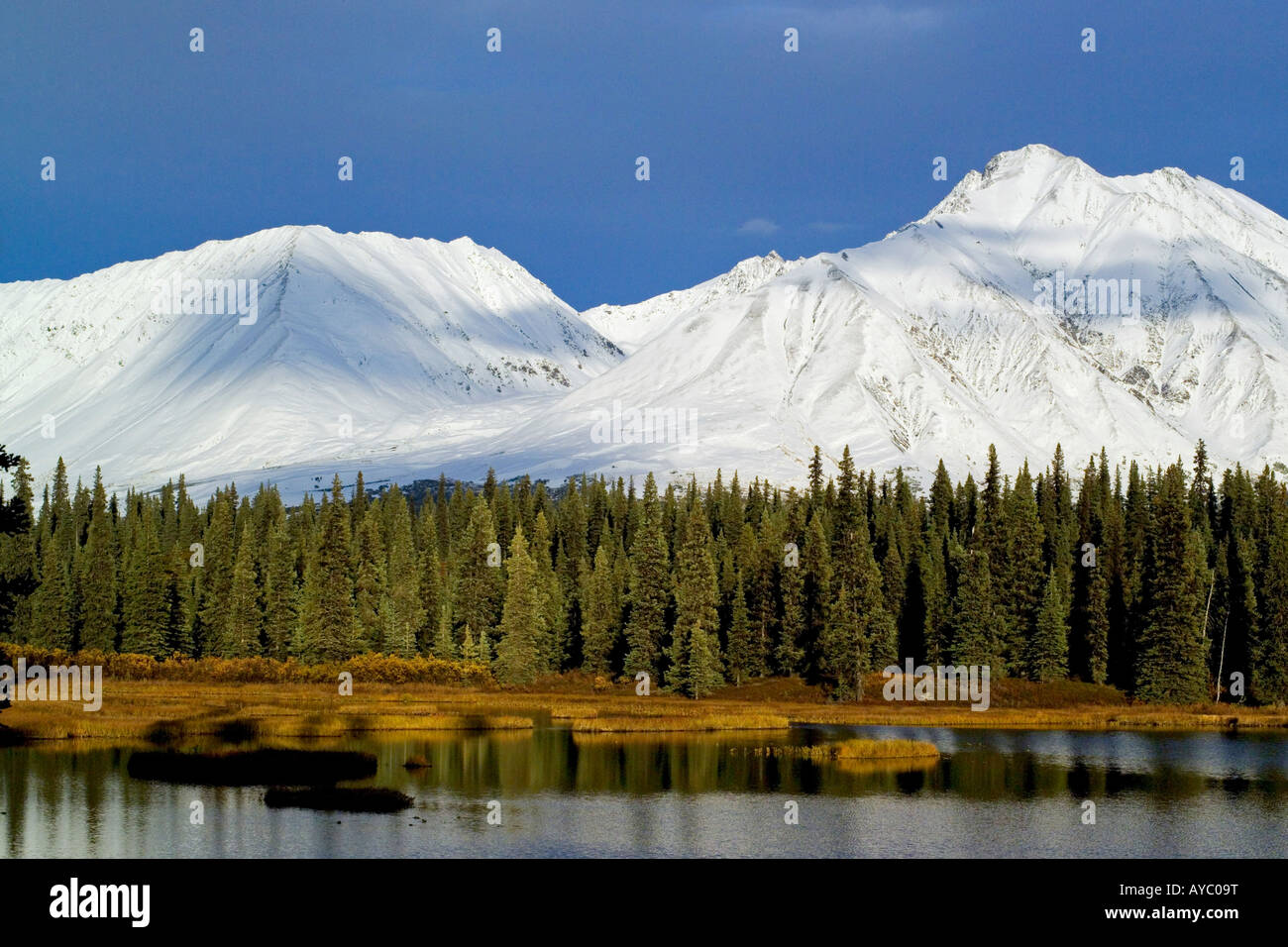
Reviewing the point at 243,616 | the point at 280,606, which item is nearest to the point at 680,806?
the point at 280,606

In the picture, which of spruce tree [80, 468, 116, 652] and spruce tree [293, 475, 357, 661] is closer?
spruce tree [293, 475, 357, 661]

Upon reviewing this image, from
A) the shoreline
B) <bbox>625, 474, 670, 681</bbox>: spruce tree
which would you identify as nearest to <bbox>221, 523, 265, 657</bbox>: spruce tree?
the shoreline

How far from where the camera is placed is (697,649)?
360 ft

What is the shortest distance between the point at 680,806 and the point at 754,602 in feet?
229

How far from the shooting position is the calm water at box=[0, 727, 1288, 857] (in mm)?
48375

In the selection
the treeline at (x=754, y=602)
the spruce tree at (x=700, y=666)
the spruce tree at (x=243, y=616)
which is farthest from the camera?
the spruce tree at (x=243, y=616)

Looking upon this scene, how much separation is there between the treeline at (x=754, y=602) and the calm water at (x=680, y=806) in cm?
3577

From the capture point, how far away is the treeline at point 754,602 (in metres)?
112

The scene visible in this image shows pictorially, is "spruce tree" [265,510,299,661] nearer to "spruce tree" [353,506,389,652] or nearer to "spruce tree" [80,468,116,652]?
"spruce tree" [353,506,389,652]

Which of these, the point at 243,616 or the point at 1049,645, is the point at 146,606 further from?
the point at 1049,645

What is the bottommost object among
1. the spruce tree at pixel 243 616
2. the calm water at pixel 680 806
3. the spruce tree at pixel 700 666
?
the calm water at pixel 680 806

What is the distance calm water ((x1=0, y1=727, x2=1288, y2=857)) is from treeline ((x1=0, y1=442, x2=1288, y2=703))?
35769 millimetres

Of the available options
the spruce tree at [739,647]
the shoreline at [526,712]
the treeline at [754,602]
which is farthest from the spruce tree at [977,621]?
the spruce tree at [739,647]

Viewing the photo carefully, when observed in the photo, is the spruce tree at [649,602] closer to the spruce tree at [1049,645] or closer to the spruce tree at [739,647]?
the spruce tree at [739,647]
